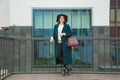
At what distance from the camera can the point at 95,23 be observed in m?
21.1

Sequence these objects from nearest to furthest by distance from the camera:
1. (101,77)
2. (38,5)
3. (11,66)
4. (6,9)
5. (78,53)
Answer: (101,77) < (11,66) < (78,53) < (38,5) < (6,9)

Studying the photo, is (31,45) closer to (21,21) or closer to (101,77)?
(21,21)

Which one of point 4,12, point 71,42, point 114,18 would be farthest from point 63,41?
point 4,12

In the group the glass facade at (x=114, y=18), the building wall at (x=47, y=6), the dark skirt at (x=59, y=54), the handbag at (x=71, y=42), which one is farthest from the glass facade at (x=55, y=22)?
the handbag at (x=71, y=42)

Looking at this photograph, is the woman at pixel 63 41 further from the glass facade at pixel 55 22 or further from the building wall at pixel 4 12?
the building wall at pixel 4 12

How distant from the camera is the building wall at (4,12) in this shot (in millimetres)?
22422

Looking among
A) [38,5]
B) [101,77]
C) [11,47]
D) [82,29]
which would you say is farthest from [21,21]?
[101,77]

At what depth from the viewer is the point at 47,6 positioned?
20.8 meters

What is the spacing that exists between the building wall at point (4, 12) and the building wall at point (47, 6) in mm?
1537

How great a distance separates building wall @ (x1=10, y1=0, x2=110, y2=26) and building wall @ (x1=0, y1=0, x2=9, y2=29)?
1537mm

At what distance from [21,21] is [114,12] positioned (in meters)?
5.64

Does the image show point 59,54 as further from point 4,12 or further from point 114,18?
point 4,12

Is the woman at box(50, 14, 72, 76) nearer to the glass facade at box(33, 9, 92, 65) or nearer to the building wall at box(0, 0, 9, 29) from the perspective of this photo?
the glass facade at box(33, 9, 92, 65)

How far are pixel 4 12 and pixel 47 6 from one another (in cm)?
333
